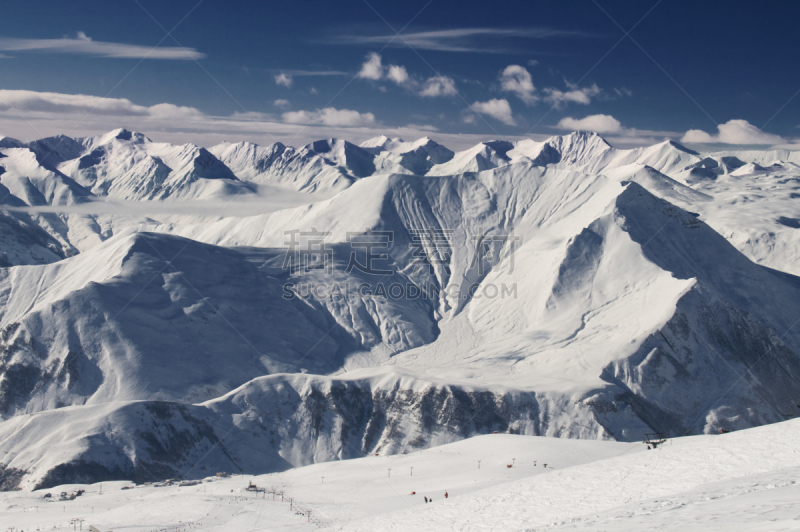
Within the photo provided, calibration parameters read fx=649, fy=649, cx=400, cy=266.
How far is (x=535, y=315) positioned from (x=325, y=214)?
7442 cm

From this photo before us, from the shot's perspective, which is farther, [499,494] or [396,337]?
[396,337]

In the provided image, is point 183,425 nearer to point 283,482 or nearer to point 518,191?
point 283,482

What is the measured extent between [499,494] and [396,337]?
95.9 metres

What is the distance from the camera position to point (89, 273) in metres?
140

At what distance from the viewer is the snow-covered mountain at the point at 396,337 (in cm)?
8806

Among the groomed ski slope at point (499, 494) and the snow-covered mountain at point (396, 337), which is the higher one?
the snow-covered mountain at point (396, 337)

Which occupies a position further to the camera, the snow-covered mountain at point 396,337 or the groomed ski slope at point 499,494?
the snow-covered mountain at point 396,337

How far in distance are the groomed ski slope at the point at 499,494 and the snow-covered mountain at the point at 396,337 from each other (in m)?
20.4

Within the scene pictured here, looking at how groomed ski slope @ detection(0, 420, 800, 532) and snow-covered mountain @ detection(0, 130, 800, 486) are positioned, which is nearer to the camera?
groomed ski slope @ detection(0, 420, 800, 532)

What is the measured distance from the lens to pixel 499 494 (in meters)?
37.3

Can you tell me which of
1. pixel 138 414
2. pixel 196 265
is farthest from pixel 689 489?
pixel 196 265

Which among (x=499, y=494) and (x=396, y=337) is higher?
(x=396, y=337)

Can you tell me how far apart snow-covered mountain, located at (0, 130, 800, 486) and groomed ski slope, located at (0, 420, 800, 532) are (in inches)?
803

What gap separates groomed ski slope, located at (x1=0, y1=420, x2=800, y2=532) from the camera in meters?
25.3
